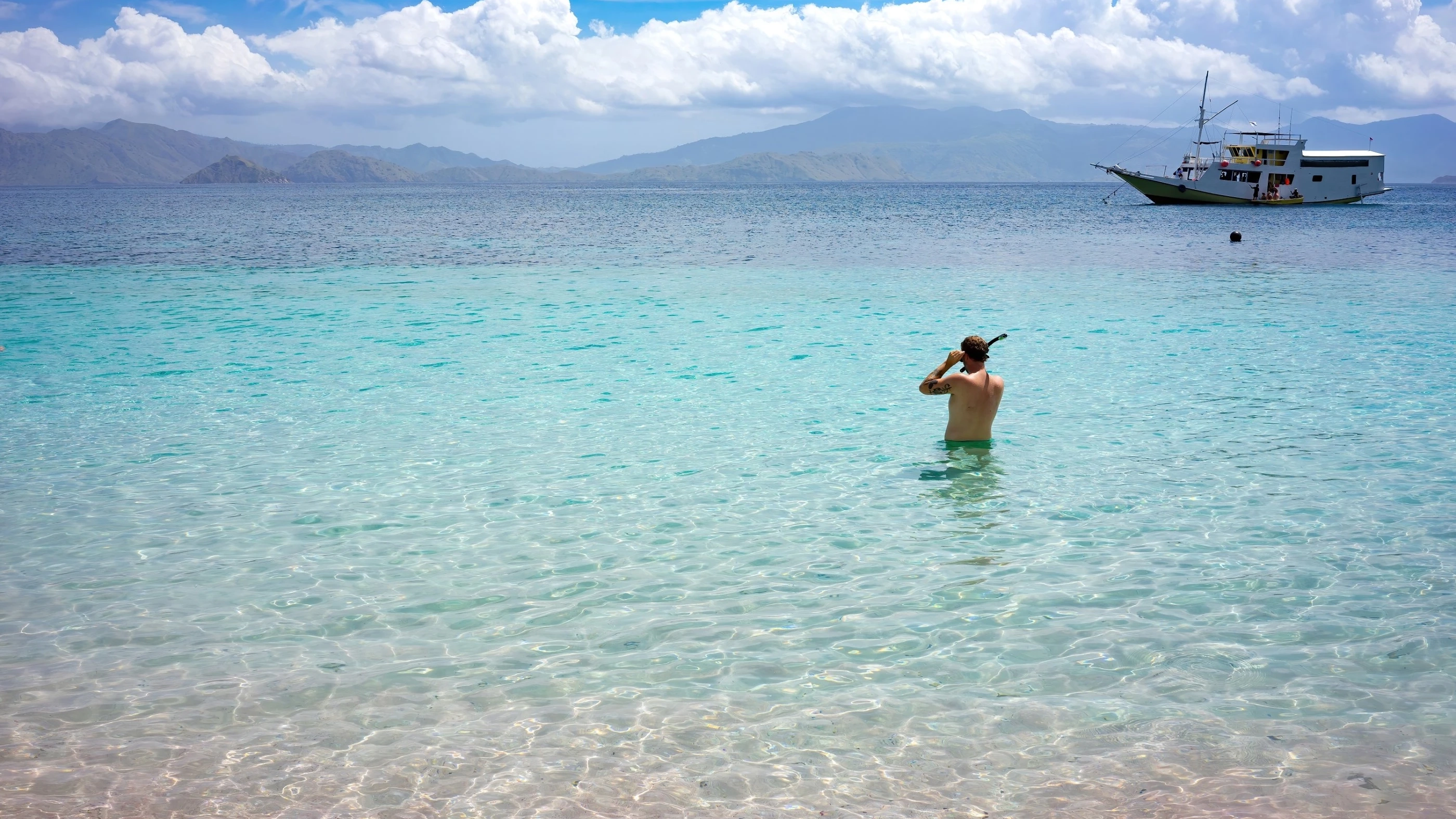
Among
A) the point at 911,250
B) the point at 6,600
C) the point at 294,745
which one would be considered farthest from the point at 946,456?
the point at 911,250

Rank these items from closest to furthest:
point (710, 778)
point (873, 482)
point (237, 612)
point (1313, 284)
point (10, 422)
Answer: point (710, 778) < point (237, 612) < point (873, 482) < point (10, 422) < point (1313, 284)

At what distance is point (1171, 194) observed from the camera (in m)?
88.0

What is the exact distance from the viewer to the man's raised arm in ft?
32.8

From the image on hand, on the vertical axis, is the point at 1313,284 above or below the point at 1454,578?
above

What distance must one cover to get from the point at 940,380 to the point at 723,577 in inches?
152

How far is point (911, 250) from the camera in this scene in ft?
136

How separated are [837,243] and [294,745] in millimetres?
42387

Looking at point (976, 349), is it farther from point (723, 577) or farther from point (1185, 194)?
point (1185, 194)

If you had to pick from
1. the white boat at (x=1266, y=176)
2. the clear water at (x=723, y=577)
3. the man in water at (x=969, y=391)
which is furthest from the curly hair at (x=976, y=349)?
the white boat at (x=1266, y=176)

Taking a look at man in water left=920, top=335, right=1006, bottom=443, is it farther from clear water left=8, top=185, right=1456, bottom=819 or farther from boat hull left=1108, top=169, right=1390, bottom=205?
boat hull left=1108, top=169, right=1390, bottom=205

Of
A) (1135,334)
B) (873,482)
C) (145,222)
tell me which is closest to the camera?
(873,482)

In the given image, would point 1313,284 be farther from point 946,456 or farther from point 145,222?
point 145,222

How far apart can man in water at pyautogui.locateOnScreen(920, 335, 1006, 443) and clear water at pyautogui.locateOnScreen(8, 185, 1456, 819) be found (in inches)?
11.6

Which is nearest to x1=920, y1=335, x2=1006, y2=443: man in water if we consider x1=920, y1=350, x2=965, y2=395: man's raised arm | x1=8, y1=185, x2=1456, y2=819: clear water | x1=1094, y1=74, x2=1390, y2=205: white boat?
x1=920, y1=350, x2=965, y2=395: man's raised arm
